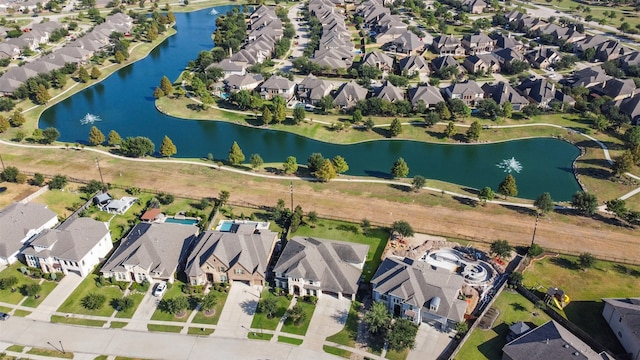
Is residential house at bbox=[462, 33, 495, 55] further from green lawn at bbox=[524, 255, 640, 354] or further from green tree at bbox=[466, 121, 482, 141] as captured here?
green lawn at bbox=[524, 255, 640, 354]

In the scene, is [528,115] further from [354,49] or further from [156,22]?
[156,22]

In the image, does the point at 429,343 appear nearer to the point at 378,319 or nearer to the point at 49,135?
the point at 378,319

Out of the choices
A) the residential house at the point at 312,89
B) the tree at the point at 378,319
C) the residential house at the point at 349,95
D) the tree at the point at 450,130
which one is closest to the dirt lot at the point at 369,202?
the tree at the point at 378,319

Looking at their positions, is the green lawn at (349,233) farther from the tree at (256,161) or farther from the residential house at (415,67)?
the residential house at (415,67)

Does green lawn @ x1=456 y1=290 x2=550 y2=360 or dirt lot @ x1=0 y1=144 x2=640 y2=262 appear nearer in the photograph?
green lawn @ x1=456 y1=290 x2=550 y2=360

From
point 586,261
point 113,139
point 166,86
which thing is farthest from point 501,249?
point 166,86

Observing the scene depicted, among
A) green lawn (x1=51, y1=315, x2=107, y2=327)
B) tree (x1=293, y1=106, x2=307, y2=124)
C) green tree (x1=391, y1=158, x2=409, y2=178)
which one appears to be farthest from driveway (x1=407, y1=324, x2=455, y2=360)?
tree (x1=293, y1=106, x2=307, y2=124)
